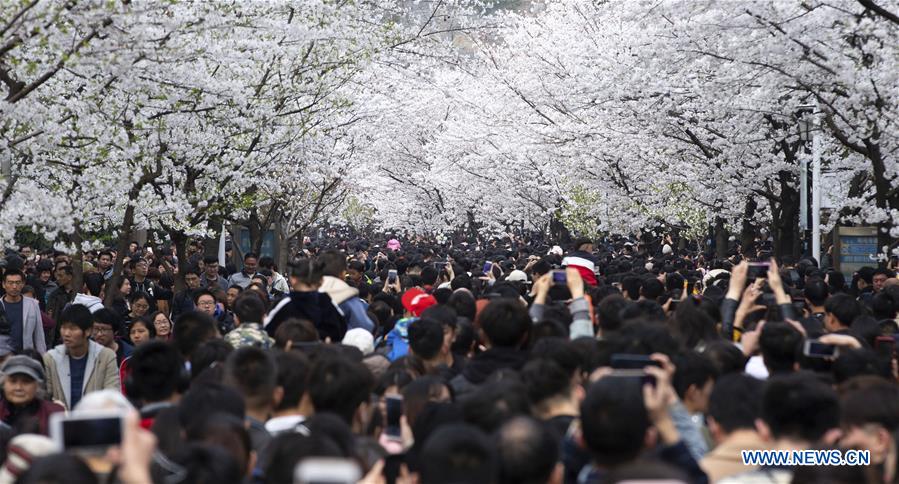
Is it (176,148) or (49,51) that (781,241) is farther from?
(49,51)

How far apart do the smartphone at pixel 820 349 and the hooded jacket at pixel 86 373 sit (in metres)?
5.35

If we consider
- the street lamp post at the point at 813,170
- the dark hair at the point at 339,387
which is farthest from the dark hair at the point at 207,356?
the street lamp post at the point at 813,170

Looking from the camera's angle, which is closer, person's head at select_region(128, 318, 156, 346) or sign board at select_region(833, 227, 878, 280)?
person's head at select_region(128, 318, 156, 346)

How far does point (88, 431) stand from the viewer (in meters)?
3.89

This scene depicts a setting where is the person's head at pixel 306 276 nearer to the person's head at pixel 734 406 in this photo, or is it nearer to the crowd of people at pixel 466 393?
the crowd of people at pixel 466 393

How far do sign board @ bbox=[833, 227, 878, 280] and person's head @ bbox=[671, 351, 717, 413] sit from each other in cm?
1471

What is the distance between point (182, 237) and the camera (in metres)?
16.4

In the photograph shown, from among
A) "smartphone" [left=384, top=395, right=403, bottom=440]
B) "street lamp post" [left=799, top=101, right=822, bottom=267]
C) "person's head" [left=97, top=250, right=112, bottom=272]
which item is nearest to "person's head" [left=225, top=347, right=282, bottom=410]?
"smartphone" [left=384, top=395, right=403, bottom=440]

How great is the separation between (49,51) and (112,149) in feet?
9.44

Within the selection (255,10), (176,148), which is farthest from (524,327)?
(176,148)

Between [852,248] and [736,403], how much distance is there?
51.9 ft

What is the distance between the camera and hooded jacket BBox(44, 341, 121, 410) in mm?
9555

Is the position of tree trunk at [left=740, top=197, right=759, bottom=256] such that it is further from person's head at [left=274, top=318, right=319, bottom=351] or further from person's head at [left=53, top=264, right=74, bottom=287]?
person's head at [left=274, top=318, right=319, bottom=351]

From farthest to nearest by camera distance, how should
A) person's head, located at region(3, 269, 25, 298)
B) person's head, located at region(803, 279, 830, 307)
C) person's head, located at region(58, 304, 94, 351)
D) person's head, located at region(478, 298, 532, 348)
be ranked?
person's head, located at region(3, 269, 25, 298), person's head, located at region(803, 279, 830, 307), person's head, located at region(58, 304, 94, 351), person's head, located at region(478, 298, 532, 348)
